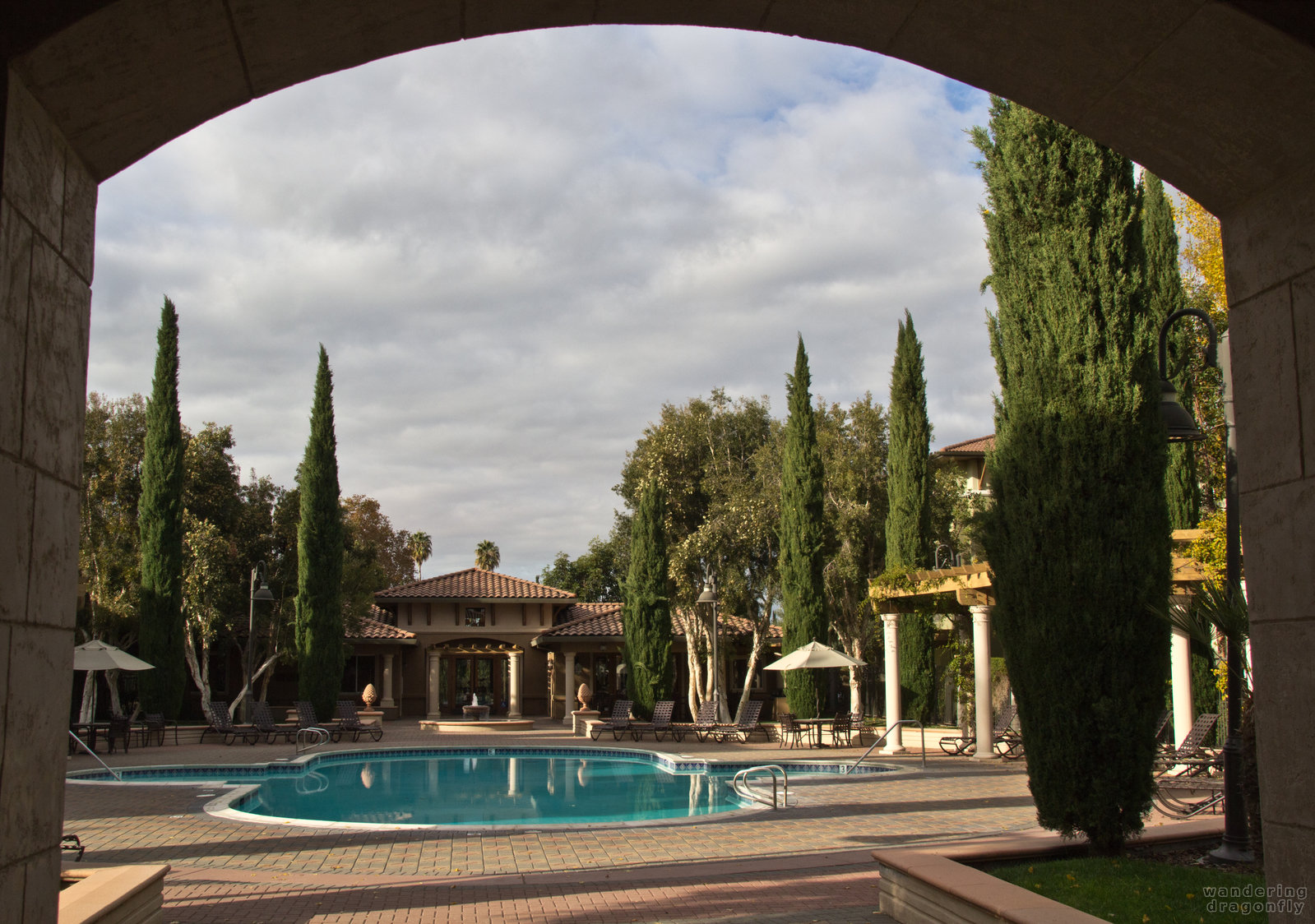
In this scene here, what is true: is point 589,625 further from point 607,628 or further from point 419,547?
point 419,547

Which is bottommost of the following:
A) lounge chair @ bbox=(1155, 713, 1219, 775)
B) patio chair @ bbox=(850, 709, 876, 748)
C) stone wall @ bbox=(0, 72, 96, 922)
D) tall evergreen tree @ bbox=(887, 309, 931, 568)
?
patio chair @ bbox=(850, 709, 876, 748)

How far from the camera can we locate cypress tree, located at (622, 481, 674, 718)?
28.2 m

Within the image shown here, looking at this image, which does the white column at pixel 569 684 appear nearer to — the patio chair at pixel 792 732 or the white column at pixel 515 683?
the white column at pixel 515 683

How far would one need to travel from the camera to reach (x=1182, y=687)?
14.4 meters

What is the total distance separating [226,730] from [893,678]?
50.2 feet

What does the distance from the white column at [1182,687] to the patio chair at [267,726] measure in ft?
61.7

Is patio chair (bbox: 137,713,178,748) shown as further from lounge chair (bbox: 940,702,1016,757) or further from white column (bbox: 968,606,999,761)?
white column (bbox: 968,606,999,761)

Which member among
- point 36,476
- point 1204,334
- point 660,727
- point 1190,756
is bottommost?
point 660,727

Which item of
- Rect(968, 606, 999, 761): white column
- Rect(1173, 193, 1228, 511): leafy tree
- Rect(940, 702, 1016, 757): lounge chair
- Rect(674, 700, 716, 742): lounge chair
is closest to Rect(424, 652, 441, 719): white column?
Rect(674, 700, 716, 742): lounge chair

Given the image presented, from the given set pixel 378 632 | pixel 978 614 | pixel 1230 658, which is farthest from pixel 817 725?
pixel 378 632

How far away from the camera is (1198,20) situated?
3.35 m

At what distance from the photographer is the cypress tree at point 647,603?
92.6ft

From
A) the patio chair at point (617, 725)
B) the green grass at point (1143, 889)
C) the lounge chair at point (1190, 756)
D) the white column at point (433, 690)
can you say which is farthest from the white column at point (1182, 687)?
the white column at point (433, 690)

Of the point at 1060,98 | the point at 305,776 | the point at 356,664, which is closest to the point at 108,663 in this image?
the point at 305,776
